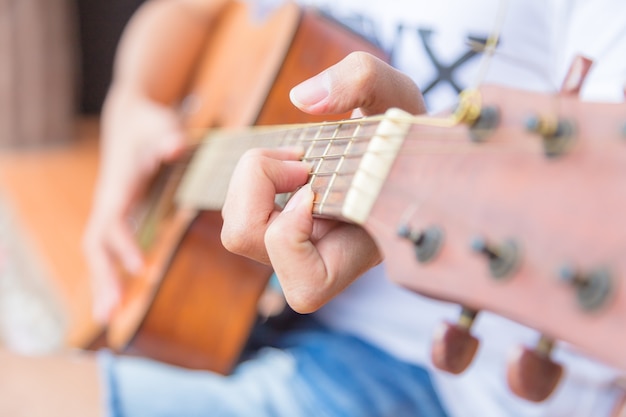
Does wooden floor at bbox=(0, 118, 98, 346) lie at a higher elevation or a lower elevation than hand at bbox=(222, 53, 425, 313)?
lower

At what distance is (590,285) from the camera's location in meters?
0.28

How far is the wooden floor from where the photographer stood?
1.49 meters

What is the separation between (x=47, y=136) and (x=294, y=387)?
1.34 m

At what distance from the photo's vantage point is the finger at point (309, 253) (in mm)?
415

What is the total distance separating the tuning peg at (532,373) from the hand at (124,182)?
60cm

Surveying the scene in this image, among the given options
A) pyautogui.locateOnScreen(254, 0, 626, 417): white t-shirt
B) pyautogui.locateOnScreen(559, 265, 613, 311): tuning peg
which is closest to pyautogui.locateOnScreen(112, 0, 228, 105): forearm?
pyautogui.locateOnScreen(254, 0, 626, 417): white t-shirt

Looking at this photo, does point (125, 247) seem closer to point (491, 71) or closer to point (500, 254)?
point (491, 71)

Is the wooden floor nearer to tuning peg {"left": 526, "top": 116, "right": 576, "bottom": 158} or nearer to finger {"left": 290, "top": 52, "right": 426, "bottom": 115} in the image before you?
finger {"left": 290, "top": 52, "right": 426, "bottom": 115}

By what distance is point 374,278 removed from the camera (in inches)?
28.5

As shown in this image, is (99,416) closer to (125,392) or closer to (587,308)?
(125,392)

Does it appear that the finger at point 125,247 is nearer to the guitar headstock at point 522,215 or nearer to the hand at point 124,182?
the hand at point 124,182

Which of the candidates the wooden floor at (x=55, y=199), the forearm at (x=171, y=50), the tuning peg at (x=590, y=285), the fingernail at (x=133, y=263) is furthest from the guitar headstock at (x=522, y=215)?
the wooden floor at (x=55, y=199)

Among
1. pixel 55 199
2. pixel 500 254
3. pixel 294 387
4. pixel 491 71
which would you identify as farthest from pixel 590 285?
pixel 55 199

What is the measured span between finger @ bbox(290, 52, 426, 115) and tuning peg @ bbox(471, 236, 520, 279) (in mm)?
152
